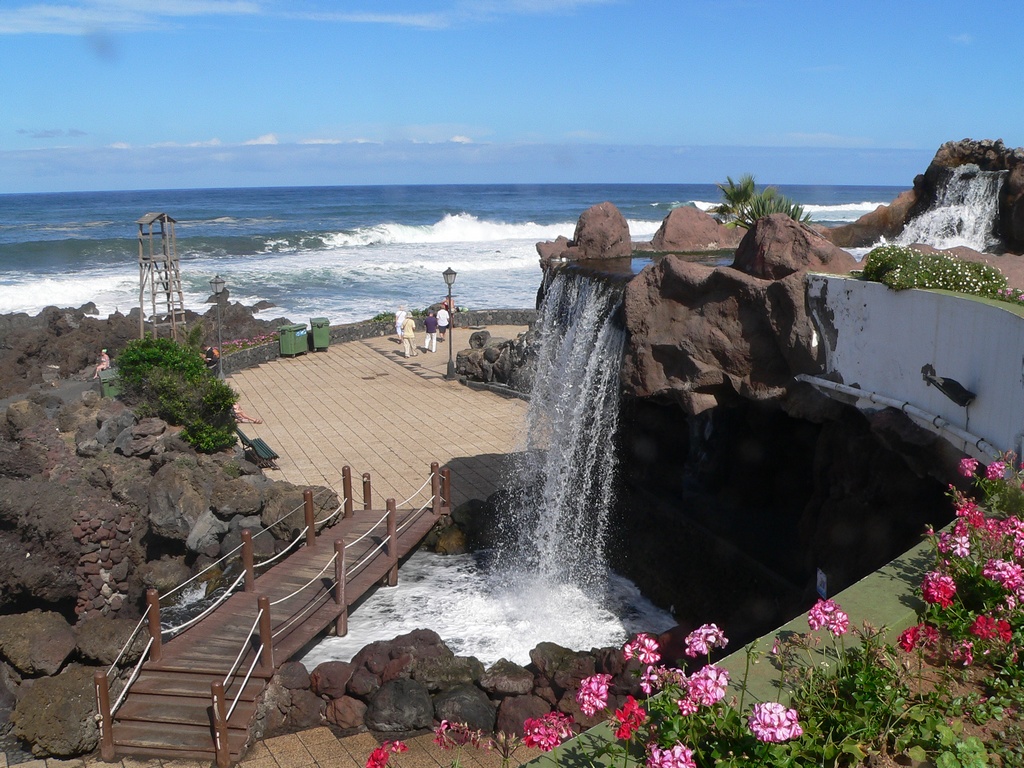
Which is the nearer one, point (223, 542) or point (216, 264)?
point (223, 542)

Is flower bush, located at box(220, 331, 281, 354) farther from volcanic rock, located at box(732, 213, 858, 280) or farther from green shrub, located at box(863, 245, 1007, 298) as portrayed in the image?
green shrub, located at box(863, 245, 1007, 298)

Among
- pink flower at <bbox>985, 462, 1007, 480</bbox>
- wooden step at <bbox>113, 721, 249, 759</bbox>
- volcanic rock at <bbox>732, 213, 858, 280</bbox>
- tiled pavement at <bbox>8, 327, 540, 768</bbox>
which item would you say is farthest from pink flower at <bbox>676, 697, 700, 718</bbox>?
volcanic rock at <bbox>732, 213, 858, 280</bbox>

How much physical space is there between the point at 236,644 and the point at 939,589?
25.3ft

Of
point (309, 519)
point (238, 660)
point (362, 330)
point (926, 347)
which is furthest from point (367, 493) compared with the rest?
point (362, 330)

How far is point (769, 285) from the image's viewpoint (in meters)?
9.70

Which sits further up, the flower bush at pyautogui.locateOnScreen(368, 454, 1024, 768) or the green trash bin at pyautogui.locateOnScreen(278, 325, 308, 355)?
the flower bush at pyautogui.locateOnScreen(368, 454, 1024, 768)

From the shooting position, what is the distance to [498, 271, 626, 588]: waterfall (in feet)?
39.9

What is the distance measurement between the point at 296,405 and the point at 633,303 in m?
12.4

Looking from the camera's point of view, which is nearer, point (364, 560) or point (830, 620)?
point (830, 620)

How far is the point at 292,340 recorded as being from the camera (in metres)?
26.5

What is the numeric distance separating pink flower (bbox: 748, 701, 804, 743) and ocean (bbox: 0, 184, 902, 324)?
3606cm

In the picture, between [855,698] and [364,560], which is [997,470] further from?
[364,560]

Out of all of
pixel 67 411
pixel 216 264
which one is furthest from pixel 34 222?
pixel 67 411

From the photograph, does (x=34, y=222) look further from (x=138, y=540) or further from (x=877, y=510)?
(x=877, y=510)
